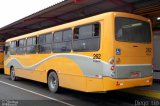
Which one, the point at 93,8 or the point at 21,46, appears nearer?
the point at 93,8

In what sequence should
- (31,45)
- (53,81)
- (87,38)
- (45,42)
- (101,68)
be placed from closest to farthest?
(101,68)
(87,38)
(53,81)
(45,42)
(31,45)

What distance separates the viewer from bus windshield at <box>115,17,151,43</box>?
9708mm

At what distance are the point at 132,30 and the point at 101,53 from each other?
1.44m

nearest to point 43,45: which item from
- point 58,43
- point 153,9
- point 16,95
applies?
point 58,43

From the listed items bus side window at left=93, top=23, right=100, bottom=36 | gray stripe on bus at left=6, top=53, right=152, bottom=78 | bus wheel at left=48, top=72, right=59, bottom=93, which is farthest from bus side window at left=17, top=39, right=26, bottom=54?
bus side window at left=93, top=23, right=100, bottom=36

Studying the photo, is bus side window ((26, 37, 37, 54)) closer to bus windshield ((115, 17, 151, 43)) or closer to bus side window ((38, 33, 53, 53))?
bus side window ((38, 33, 53, 53))

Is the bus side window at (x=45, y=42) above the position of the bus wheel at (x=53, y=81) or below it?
above

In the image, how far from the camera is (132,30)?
10188 millimetres

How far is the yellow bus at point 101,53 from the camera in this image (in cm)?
948

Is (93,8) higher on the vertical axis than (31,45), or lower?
higher

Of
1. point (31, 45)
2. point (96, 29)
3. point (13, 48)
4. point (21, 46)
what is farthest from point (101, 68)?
point (13, 48)

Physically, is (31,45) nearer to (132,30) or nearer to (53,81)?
(53,81)

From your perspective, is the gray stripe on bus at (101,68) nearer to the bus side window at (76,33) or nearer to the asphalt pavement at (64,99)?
the bus side window at (76,33)

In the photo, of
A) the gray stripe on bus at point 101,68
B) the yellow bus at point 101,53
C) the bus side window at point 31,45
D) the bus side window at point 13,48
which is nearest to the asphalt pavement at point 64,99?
the yellow bus at point 101,53
